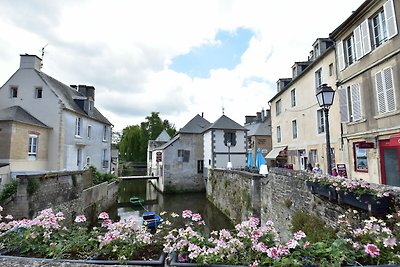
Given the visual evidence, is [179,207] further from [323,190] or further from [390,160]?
[323,190]

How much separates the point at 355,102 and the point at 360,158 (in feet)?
8.35

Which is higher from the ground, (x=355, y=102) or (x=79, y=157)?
(x=355, y=102)

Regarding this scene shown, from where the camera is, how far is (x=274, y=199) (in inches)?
376

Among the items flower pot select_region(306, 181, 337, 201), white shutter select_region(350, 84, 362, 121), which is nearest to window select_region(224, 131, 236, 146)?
white shutter select_region(350, 84, 362, 121)

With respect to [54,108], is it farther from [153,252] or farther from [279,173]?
[153,252]

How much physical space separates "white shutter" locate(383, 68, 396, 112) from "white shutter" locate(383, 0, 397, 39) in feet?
4.15

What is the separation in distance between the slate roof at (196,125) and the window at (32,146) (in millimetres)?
15163

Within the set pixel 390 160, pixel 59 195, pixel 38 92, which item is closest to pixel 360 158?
pixel 390 160

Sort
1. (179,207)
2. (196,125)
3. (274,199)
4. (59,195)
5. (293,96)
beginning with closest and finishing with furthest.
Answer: (274,199), (59,195), (293,96), (179,207), (196,125)

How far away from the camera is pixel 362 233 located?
2.50m

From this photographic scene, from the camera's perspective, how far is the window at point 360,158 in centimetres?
995

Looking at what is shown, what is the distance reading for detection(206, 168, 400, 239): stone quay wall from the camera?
583 centimetres

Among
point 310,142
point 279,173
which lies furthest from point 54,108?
point 310,142

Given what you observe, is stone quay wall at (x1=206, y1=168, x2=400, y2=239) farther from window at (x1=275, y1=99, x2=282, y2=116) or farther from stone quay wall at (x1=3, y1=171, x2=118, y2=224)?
stone quay wall at (x1=3, y1=171, x2=118, y2=224)
